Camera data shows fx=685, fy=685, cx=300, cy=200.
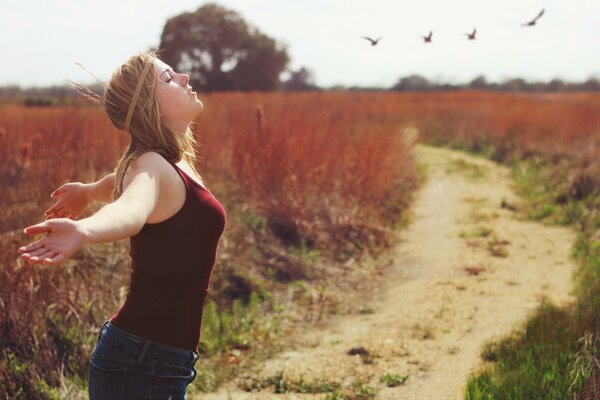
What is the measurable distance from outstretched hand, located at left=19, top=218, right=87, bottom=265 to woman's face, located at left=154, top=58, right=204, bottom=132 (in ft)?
2.26

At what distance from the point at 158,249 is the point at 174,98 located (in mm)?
467

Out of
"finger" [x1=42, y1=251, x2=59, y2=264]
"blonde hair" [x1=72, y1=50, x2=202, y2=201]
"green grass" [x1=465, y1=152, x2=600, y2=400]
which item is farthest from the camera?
"green grass" [x1=465, y1=152, x2=600, y2=400]

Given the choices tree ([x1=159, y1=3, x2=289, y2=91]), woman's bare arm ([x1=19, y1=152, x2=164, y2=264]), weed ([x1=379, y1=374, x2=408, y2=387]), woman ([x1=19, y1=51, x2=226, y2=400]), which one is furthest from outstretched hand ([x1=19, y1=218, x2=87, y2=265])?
tree ([x1=159, y1=3, x2=289, y2=91])

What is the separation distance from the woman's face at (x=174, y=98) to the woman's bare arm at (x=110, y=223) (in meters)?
0.19

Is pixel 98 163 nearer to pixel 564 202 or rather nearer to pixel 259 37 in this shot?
pixel 564 202

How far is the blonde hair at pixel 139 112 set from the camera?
1.98 metres

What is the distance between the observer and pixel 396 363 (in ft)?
14.1

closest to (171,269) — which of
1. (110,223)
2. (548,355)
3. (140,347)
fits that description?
(140,347)

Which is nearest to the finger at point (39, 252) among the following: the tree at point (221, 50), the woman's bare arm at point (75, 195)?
the woman's bare arm at point (75, 195)

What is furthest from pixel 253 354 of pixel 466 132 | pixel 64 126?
pixel 466 132

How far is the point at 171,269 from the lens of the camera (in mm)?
1925

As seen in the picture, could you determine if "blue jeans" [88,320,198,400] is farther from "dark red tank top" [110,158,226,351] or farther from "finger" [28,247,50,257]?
"finger" [28,247,50,257]

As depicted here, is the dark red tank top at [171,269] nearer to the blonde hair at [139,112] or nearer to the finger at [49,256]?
the blonde hair at [139,112]

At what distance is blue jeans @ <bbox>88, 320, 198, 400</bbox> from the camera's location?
1.92 meters
